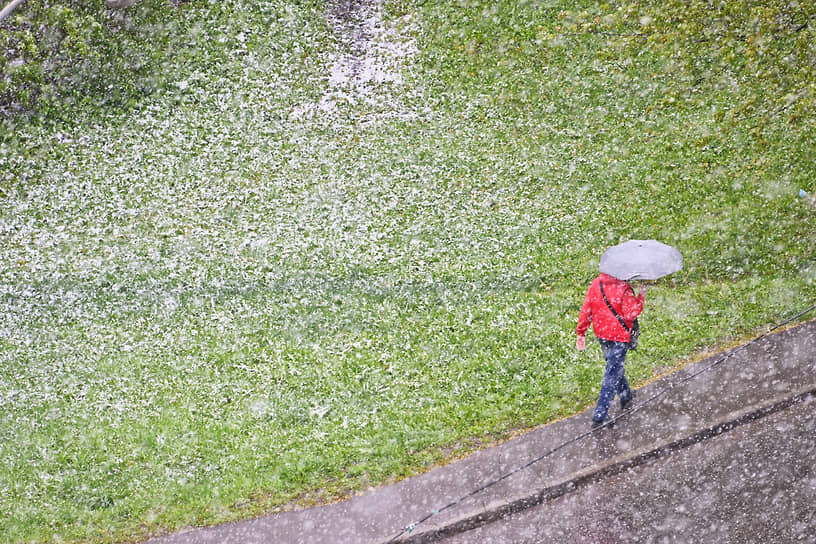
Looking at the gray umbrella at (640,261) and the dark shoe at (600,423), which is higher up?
the gray umbrella at (640,261)

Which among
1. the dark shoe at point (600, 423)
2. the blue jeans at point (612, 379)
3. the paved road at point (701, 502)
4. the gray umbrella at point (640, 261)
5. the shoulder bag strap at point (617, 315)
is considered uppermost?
the gray umbrella at point (640, 261)

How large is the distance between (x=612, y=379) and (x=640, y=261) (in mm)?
1045

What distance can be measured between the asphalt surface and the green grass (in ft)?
0.96

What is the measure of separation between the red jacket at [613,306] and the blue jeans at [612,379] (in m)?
0.10

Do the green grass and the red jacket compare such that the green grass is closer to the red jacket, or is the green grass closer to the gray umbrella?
the red jacket

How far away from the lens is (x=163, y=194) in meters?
10.4

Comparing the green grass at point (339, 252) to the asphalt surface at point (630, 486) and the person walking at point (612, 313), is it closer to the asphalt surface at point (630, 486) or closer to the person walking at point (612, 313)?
the asphalt surface at point (630, 486)

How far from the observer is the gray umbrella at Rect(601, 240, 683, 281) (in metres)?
5.92

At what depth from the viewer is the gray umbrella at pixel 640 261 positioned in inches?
233

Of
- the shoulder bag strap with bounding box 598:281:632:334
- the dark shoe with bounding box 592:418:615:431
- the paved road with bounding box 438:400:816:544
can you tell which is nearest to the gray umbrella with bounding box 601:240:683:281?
the shoulder bag strap with bounding box 598:281:632:334

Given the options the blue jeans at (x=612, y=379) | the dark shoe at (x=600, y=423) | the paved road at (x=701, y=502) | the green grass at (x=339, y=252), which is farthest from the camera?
the green grass at (x=339, y=252)

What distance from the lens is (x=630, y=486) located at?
624cm

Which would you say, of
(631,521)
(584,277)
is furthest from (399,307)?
(631,521)

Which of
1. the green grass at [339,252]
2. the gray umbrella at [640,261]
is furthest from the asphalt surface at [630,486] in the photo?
the gray umbrella at [640,261]
